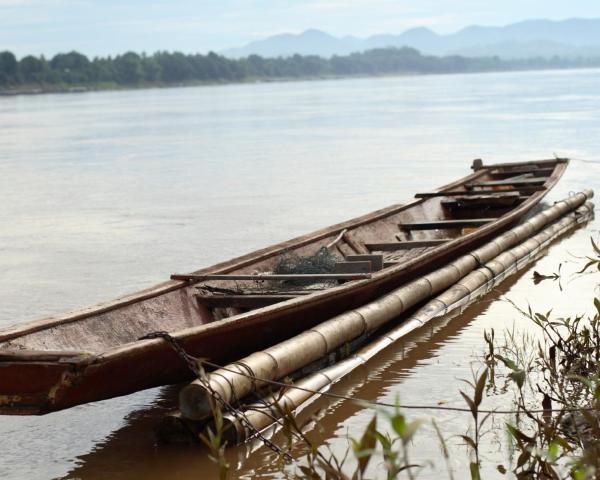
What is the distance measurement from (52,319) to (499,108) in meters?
55.4

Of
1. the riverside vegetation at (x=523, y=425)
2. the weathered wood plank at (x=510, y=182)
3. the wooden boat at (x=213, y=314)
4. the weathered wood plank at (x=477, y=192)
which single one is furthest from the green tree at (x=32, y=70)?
the riverside vegetation at (x=523, y=425)

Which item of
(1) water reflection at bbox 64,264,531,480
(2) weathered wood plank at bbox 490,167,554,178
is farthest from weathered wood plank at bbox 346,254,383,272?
(2) weathered wood plank at bbox 490,167,554,178

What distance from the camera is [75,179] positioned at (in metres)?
26.6

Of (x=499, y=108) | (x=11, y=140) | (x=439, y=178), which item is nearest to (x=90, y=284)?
(x=439, y=178)

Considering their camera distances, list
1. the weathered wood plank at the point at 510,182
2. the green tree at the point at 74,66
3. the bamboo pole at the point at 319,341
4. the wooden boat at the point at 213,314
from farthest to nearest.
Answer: the green tree at the point at 74,66 < the weathered wood plank at the point at 510,182 < the bamboo pole at the point at 319,341 < the wooden boat at the point at 213,314

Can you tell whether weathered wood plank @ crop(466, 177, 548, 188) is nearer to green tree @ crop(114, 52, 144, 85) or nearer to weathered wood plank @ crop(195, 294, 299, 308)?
weathered wood plank @ crop(195, 294, 299, 308)

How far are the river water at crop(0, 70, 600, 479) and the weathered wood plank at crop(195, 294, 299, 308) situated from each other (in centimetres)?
84

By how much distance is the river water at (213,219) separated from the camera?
22.8 feet

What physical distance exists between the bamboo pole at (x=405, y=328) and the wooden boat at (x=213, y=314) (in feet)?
1.12

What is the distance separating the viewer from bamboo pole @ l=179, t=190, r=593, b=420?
→ 6.13 m

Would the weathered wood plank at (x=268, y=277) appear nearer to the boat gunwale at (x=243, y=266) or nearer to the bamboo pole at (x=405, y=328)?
the boat gunwale at (x=243, y=266)

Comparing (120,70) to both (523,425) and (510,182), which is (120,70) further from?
(523,425)

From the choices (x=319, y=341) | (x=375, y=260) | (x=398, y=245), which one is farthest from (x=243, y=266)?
(x=398, y=245)

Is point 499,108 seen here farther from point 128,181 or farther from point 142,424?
point 142,424
